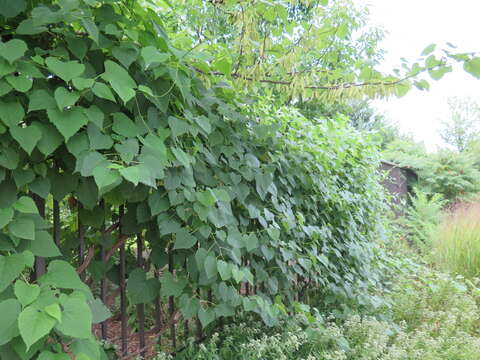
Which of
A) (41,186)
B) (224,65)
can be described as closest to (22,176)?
(41,186)

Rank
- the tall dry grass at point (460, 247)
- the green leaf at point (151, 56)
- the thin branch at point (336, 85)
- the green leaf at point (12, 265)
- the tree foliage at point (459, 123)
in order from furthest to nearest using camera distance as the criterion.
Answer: the tree foliage at point (459, 123) → the tall dry grass at point (460, 247) → the thin branch at point (336, 85) → the green leaf at point (151, 56) → the green leaf at point (12, 265)

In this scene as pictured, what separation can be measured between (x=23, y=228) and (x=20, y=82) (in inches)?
16.7

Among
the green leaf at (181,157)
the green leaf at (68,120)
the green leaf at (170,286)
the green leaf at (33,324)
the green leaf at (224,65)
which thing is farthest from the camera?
the green leaf at (224,65)

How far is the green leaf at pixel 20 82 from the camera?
1.26m

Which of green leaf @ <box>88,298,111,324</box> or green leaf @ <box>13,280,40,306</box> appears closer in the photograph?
green leaf @ <box>13,280,40,306</box>

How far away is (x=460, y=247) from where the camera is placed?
5.24 metres

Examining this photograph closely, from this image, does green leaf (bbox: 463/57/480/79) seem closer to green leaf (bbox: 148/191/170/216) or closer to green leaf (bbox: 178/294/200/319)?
green leaf (bbox: 148/191/170/216)

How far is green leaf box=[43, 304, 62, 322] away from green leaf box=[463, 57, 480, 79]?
1.88 metres

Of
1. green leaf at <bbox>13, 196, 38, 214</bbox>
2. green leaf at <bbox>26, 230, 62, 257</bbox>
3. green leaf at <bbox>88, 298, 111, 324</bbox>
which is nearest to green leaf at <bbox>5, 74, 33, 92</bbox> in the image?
green leaf at <bbox>13, 196, 38, 214</bbox>

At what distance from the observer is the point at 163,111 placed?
1585mm

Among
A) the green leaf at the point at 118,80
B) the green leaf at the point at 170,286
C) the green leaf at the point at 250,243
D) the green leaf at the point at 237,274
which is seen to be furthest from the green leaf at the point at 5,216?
the green leaf at the point at 250,243

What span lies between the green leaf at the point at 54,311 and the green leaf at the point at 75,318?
0.04 meters

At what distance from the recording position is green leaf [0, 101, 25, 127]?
1275 mm

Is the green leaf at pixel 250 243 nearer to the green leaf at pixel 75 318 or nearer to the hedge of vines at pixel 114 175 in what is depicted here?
the hedge of vines at pixel 114 175
